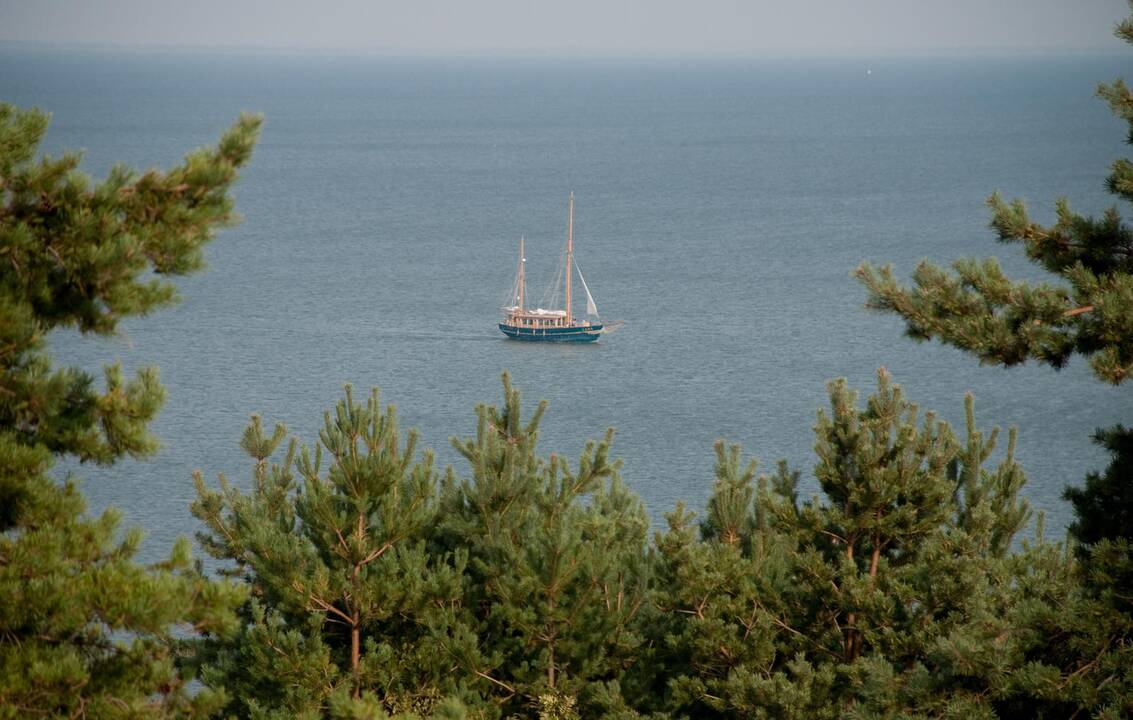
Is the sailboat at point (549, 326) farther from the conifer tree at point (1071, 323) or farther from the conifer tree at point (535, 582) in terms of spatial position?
the conifer tree at point (1071, 323)

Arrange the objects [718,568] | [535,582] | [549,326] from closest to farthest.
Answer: [535,582] → [718,568] → [549,326]

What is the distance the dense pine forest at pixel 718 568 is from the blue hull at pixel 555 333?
58204 mm

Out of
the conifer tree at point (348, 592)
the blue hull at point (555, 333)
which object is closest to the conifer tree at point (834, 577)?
the conifer tree at point (348, 592)

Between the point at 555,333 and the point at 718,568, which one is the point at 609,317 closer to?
the point at 555,333

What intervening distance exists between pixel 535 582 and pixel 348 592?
1.91 metres

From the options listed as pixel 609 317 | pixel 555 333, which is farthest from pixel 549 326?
pixel 609 317

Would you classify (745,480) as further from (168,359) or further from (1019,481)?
(168,359)

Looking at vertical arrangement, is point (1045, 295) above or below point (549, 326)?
above

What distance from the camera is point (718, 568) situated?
17188 millimetres

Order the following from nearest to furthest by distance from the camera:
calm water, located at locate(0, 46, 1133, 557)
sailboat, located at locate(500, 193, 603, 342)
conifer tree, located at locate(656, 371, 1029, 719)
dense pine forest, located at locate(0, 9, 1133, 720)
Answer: dense pine forest, located at locate(0, 9, 1133, 720) < conifer tree, located at locate(656, 371, 1029, 719) < calm water, located at locate(0, 46, 1133, 557) < sailboat, located at locate(500, 193, 603, 342)

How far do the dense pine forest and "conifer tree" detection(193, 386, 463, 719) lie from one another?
0.10 feet

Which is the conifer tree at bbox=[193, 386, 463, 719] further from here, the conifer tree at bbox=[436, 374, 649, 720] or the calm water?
the calm water

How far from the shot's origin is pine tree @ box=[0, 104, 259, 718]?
900cm

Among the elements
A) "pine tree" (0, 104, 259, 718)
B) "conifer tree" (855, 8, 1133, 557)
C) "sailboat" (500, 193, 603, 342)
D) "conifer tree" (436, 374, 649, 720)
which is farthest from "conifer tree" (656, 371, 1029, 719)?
"sailboat" (500, 193, 603, 342)
